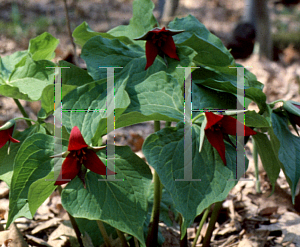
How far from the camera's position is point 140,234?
0.77 m

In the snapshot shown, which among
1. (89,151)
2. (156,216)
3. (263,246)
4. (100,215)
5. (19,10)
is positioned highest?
(19,10)

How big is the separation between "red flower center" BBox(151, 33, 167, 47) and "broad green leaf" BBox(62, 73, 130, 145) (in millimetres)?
153

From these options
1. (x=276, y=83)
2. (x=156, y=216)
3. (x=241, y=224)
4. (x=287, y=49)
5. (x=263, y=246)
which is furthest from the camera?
(x=287, y=49)

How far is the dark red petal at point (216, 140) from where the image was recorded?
78cm

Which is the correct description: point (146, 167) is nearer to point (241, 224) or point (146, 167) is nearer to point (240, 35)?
point (241, 224)

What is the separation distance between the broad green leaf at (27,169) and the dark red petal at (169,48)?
1.35 feet

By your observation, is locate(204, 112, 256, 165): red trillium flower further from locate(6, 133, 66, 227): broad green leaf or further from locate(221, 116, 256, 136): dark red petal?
locate(6, 133, 66, 227): broad green leaf

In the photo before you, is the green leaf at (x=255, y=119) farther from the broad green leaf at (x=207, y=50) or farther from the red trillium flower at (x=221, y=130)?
the broad green leaf at (x=207, y=50)

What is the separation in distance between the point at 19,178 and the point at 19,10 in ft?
16.3

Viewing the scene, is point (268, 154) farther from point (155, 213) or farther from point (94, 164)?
point (94, 164)

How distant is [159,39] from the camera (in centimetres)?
93

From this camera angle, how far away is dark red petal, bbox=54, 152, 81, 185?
760mm

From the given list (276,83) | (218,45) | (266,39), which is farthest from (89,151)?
(266,39)

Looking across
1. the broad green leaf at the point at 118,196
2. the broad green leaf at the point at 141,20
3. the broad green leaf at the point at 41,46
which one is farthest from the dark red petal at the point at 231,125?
the broad green leaf at the point at 41,46
